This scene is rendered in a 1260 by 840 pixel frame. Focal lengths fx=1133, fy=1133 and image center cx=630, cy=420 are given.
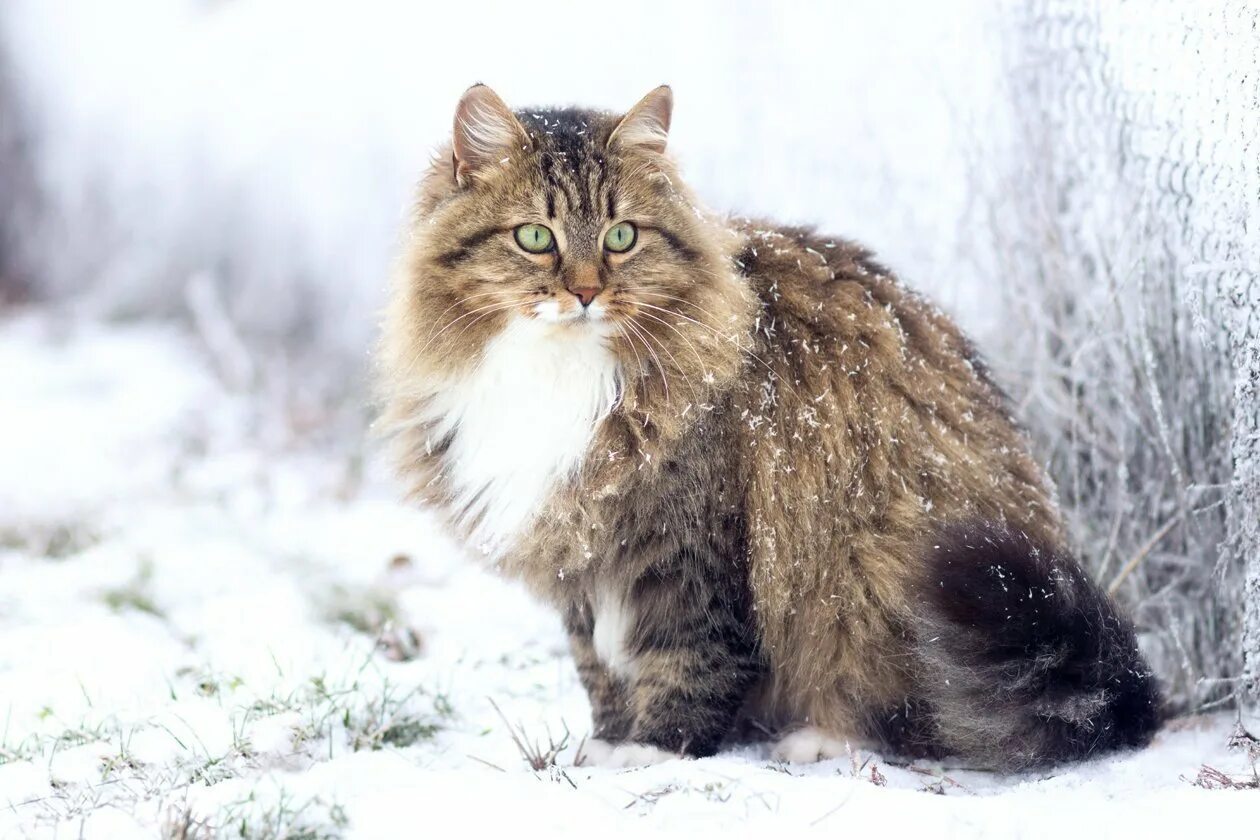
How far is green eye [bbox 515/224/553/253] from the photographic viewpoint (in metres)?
2.57

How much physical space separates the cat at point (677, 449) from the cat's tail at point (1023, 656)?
0.8 inches

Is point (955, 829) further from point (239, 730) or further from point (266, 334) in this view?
point (266, 334)

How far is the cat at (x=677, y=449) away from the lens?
8.43 ft

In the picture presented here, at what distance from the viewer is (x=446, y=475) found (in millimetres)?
2773

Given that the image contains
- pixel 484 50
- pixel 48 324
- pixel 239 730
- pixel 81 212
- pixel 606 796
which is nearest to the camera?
pixel 606 796

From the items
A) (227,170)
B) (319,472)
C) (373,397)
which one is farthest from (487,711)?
(227,170)

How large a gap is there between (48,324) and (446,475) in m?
5.15

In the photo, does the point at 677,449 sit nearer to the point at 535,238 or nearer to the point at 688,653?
the point at 688,653

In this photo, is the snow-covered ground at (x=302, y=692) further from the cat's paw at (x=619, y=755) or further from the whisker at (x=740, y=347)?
the whisker at (x=740, y=347)

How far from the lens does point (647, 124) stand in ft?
8.86

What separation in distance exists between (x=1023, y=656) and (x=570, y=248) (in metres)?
1.30

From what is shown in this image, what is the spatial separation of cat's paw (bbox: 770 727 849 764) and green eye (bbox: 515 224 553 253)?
4.30 feet

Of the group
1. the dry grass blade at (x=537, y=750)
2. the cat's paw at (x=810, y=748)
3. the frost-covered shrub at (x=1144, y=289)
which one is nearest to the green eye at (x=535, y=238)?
the dry grass blade at (x=537, y=750)

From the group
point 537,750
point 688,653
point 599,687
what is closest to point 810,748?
point 688,653
